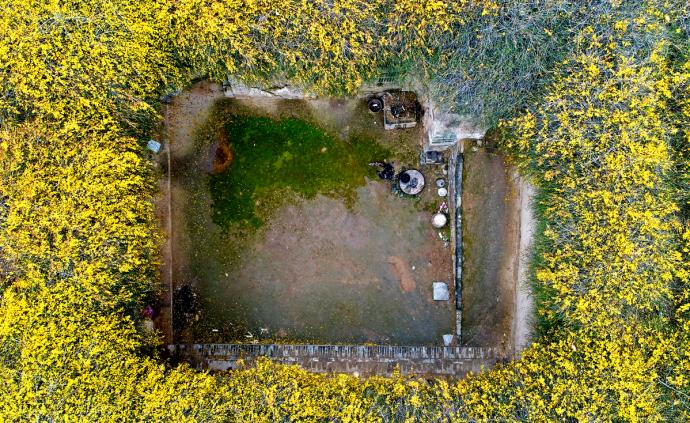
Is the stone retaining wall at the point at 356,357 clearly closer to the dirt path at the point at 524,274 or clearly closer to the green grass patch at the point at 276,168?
the dirt path at the point at 524,274

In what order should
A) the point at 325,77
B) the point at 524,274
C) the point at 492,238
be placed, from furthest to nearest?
the point at 492,238 → the point at 524,274 → the point at 325,77

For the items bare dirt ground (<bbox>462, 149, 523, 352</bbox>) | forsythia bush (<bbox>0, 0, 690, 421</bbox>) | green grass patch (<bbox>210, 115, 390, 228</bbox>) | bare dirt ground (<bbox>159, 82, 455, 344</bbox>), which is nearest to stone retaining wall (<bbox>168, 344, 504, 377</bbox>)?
bare dirt ground (<bbox>159, 82, 455, 344</bbox>)

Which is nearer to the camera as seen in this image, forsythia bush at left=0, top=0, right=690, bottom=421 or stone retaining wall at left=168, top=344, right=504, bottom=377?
forsythia bush at left=0, top=0, right=690, bottom=421

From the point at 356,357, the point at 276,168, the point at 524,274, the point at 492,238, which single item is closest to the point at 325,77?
the point at 276,168

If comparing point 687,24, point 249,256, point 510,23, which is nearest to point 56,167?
point 249,256

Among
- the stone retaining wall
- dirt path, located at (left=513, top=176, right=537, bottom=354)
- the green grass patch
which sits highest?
the green grass patch

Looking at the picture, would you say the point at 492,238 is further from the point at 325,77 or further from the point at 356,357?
the point at 325,77

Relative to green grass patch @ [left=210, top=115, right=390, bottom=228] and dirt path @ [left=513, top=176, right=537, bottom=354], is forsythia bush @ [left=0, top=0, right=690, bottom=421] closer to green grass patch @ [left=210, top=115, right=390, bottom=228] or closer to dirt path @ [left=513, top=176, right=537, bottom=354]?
dirt path @ [left=513, top=176, right=537, bottom=354]
